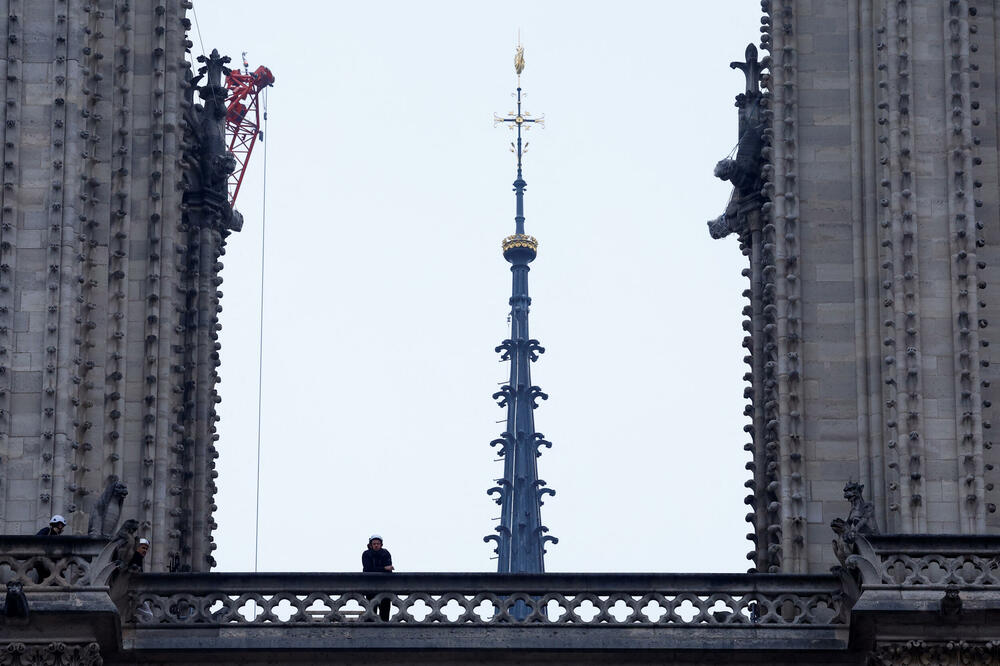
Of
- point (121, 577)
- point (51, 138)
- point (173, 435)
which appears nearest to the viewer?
point (121, 577)

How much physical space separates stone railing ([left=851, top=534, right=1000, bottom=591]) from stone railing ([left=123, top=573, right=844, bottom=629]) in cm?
117

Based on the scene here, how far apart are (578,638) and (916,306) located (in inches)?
231

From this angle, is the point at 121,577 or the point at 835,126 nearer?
the point at 121,577

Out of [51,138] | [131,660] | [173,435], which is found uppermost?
[51,138]

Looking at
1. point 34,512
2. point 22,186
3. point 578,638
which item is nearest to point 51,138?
point 22,186

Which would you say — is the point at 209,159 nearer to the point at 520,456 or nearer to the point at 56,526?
the point at 56,526

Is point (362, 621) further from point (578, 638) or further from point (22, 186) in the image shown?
point (22, 186)

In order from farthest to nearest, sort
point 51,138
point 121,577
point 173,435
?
point 173,435, point 51,138, point 121,577

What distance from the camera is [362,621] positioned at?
133ft

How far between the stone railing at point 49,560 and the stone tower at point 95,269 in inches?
45.6

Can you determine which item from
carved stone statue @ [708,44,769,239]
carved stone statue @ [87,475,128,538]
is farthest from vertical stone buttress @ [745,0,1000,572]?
carved stone statue @ [87,475,128,538]

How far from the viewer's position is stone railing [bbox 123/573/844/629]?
40625mm

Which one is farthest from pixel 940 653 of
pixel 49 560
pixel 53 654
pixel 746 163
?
pixel 746 163

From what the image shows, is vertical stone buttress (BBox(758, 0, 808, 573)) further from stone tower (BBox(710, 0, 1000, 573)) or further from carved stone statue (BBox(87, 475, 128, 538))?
carved stone statue (BBox(87, 475, 128, 538))
